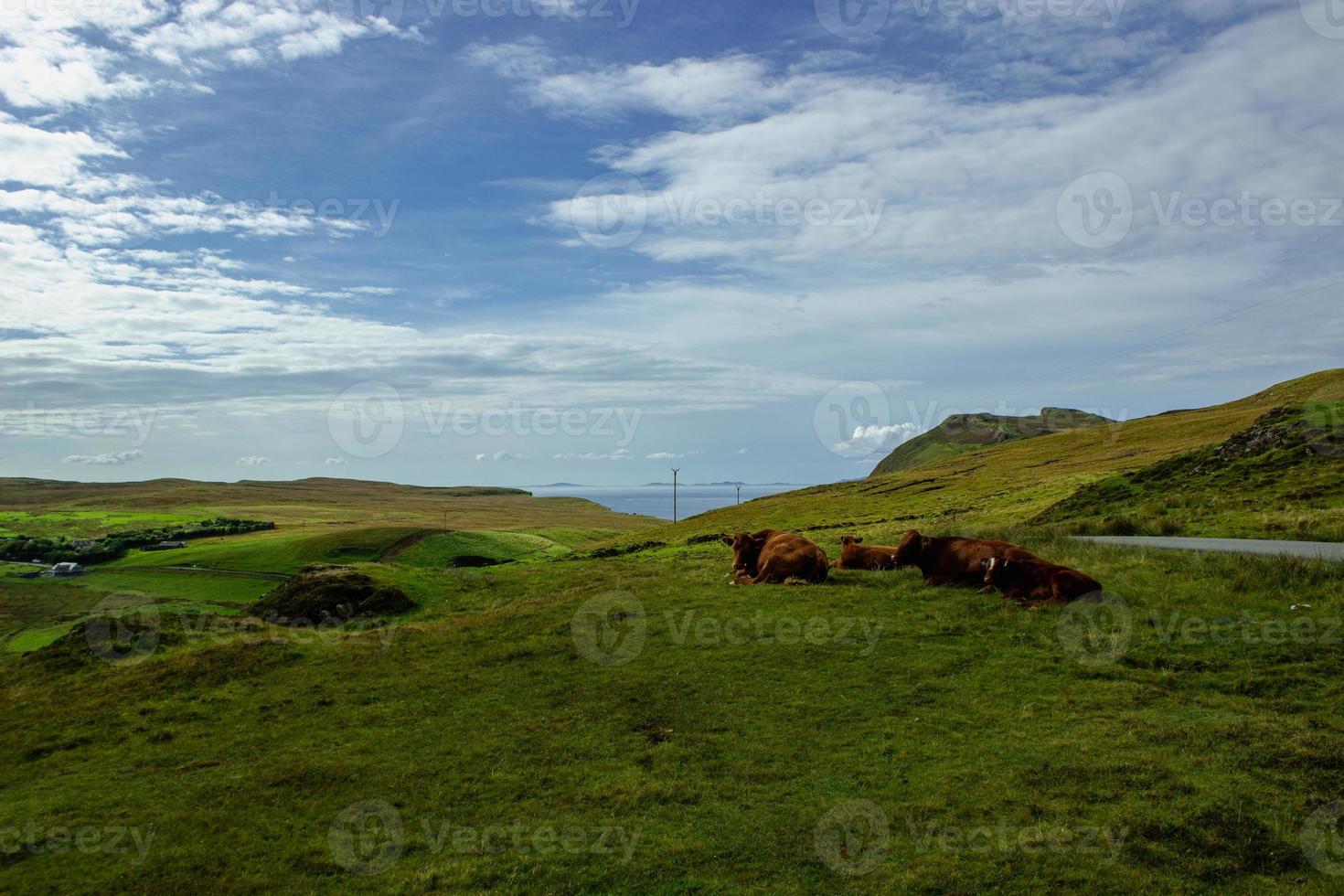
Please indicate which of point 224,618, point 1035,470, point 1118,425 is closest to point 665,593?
point 224,618

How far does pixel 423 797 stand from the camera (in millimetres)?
9906

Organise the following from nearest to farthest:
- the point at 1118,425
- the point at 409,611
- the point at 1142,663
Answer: the point at 1142,663
the point at 409,611
the point at 1118,425

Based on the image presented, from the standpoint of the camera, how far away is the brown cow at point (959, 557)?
17.8m

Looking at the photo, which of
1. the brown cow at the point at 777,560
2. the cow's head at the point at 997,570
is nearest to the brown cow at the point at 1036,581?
the cow's head at the point at 997,570

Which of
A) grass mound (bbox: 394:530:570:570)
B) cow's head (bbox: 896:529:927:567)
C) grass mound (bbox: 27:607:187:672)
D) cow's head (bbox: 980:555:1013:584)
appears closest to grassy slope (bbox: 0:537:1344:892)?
grass mound (bbox: 27:607:187:672)

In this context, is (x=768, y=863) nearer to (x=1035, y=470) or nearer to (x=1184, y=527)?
(x=1184, y=527)

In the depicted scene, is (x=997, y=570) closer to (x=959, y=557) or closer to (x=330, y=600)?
(x=959, y=557)

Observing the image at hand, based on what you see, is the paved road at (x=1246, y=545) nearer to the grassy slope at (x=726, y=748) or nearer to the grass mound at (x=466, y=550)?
the grassy slope at (x=726, y=748)

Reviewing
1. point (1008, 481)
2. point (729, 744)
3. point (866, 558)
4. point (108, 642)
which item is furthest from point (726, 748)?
point (1008, 481)

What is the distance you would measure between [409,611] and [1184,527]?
22.8 meters

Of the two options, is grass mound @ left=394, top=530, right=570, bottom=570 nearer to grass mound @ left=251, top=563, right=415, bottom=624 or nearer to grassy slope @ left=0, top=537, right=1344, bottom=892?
grass mound @ left=251, top=563, right=415, bottom=624

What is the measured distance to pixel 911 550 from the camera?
20641 millimetres

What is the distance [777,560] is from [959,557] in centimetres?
495

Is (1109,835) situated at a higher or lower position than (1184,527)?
lower
